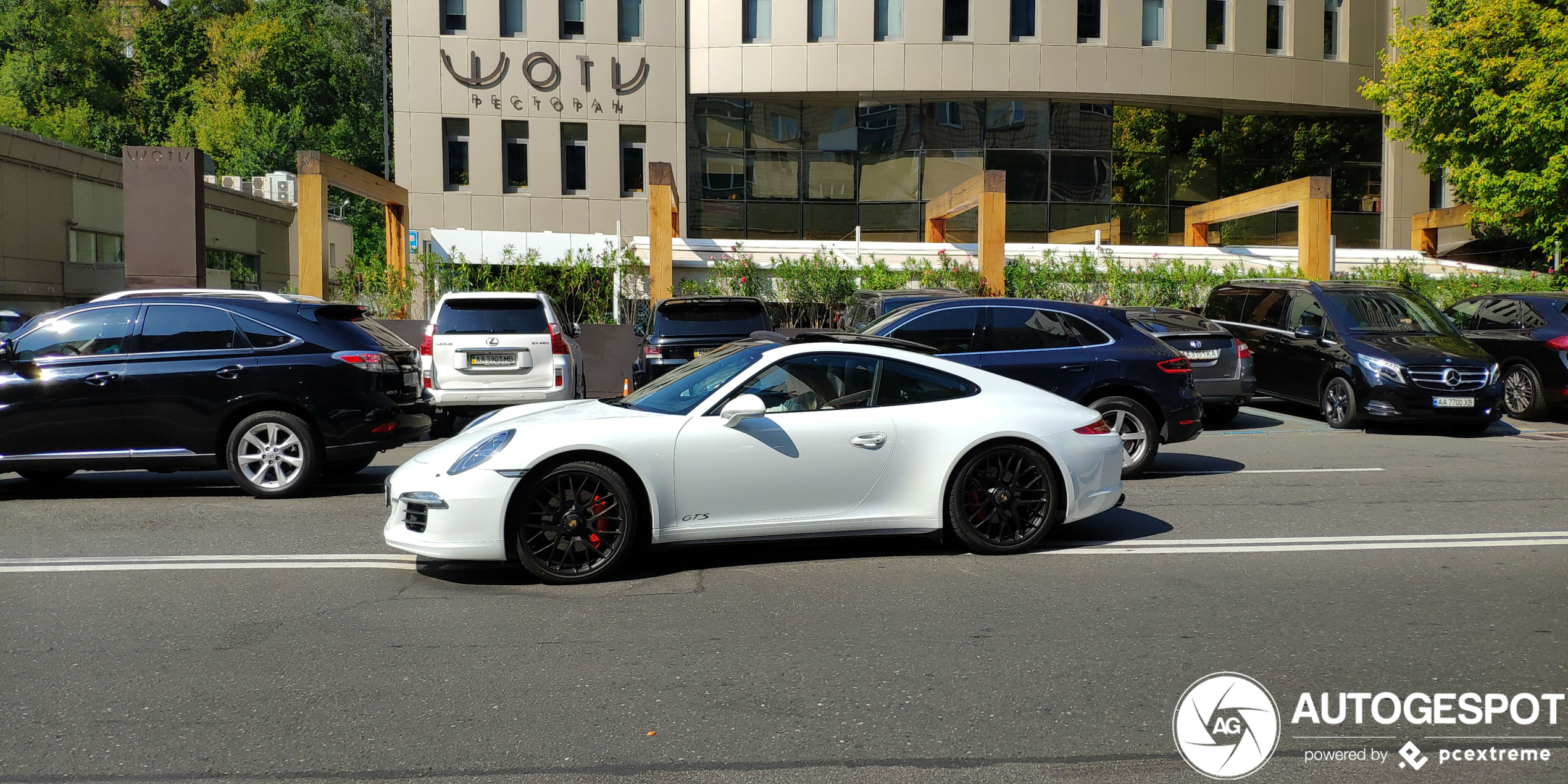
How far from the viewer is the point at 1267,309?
51.4 ft

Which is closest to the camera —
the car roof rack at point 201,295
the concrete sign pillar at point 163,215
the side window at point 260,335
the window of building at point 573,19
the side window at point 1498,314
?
the side window at point 260,335

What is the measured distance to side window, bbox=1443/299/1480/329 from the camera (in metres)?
16.7

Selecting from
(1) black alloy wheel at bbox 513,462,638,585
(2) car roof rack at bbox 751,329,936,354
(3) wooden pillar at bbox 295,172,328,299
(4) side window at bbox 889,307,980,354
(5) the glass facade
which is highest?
(5) the glass facade

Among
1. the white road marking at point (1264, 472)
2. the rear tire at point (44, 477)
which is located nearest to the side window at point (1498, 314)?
the white road marking at point (1264, 472)

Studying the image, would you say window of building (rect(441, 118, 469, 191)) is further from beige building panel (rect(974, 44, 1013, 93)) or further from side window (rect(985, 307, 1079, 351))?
side window (rect(985, 307, 1079, 351))

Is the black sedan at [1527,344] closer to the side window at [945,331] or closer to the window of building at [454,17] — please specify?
the side window at [945,331]

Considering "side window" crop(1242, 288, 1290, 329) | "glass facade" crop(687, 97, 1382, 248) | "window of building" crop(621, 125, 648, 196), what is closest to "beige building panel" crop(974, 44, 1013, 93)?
"glass facade" crop(687, 97, 1382, 248)

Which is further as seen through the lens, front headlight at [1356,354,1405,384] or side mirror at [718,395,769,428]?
front headlight at [1356,354,1405,384]

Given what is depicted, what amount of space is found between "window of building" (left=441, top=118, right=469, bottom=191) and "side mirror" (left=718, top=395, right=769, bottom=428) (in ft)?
83.0

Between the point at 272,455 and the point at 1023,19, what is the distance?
24518mm

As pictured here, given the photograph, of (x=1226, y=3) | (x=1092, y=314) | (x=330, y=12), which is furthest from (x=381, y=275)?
(x=330, y=12)

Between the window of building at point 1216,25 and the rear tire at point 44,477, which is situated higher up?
the window of building at point 1216,25

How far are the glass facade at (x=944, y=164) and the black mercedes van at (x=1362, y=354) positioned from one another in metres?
14.4

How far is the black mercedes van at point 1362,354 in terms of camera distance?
43.9 ft
